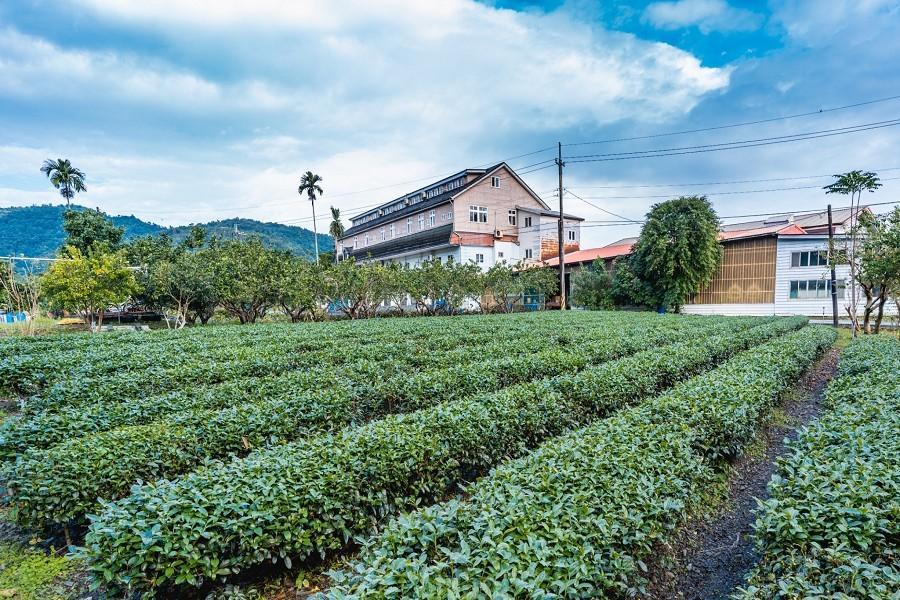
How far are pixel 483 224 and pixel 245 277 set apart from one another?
2474 centimetres

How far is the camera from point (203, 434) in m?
5.16

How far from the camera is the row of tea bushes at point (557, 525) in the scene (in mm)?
2410

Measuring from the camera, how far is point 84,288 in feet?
64.2

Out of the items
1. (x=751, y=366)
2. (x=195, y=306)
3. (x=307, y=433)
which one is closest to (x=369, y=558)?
(x=307, y=433)

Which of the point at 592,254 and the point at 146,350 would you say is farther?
the point at 592,254

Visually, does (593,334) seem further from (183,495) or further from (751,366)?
(183,495)

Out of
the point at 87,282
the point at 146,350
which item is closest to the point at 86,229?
the point at 87,282

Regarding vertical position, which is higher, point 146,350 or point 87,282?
point 87,282

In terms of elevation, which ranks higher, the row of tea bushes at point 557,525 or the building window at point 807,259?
the building window at point 807,259

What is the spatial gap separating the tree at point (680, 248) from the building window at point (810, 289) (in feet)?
15.4

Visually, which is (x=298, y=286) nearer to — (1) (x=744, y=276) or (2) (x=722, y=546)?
(2) (x=722, y=546)

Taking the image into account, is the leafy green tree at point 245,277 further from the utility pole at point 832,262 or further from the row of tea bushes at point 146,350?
the utility pole at point 832,262

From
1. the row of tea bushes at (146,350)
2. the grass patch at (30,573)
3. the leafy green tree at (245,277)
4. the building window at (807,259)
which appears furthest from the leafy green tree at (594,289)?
the grass patch at (30,573)

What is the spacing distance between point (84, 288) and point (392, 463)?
22458 millimetres
